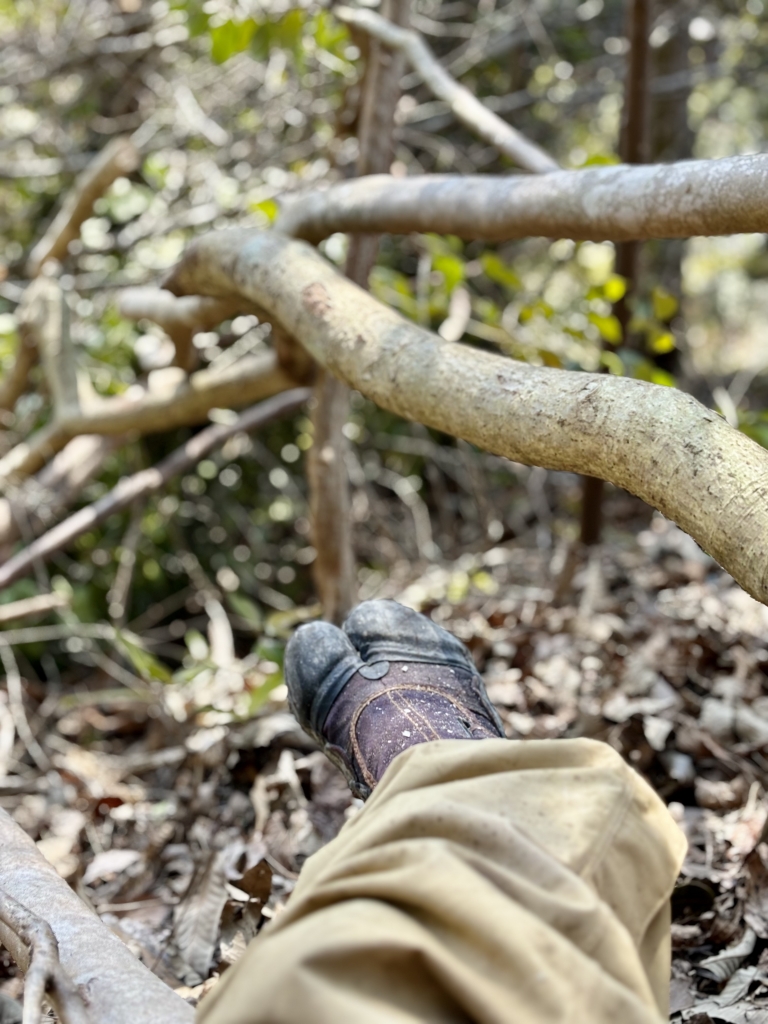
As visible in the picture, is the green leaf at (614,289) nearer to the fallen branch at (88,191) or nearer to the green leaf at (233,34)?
the green leaf at (233,34)

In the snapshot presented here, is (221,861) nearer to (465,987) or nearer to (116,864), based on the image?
(116,864)

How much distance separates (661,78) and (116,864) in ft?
14.9

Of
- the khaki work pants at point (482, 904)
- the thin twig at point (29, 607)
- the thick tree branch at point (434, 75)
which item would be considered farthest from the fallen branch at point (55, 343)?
the khaki work pants at point (482, 904)

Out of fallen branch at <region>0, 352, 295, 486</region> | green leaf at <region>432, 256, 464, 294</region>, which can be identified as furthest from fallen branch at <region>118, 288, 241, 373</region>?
green leaf at <region>432, 256, 464, 294</region>

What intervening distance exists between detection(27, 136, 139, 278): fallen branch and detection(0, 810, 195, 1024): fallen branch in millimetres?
3091

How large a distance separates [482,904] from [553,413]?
0.67 metres

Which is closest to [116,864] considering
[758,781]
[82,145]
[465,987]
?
[758,781]

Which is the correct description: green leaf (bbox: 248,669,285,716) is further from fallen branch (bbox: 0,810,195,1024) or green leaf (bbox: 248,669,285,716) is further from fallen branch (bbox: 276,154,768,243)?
fallen branch (bbox: 276,154,768,243)

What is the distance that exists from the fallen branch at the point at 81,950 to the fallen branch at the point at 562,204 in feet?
4.59

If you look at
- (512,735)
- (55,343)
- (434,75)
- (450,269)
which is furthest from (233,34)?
(512,735)

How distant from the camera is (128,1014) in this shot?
1021 mm

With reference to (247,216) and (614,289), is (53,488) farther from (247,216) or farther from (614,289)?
(614,289)

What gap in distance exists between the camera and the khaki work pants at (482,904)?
32.4 inches

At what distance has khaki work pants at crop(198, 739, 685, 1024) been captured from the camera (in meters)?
0.82
